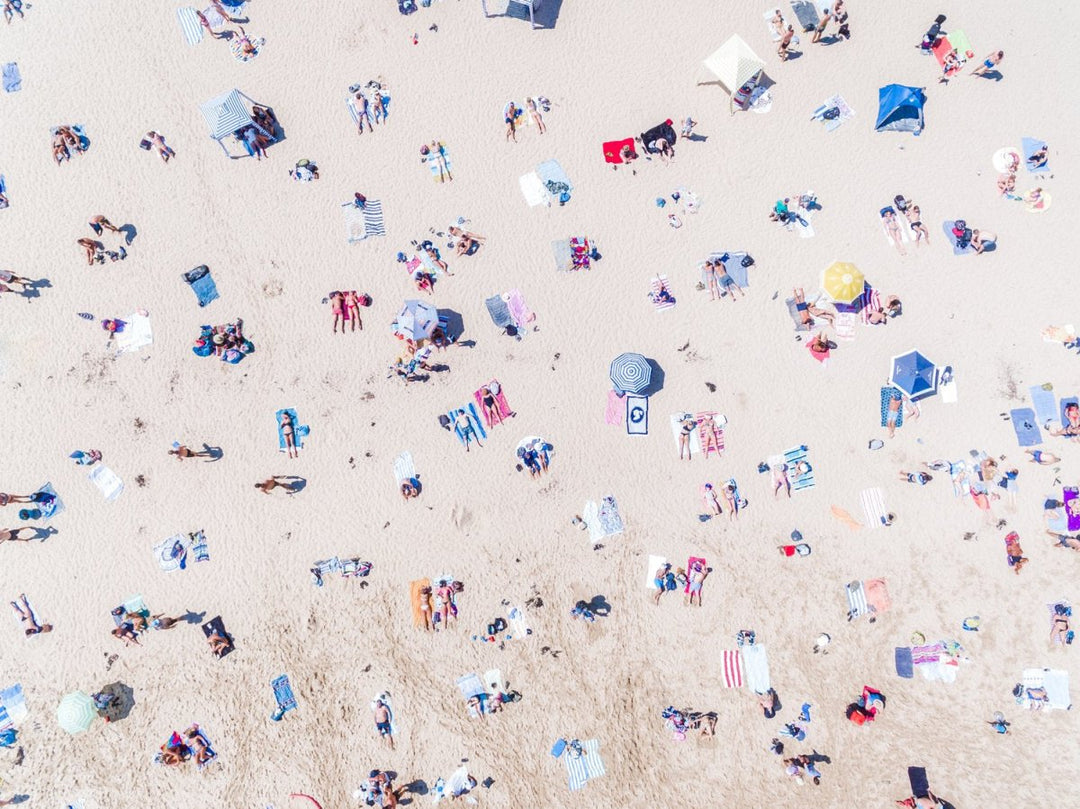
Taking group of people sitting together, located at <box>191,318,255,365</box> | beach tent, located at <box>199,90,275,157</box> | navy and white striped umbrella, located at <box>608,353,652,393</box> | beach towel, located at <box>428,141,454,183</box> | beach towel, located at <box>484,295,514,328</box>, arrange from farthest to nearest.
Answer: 1. beach towel, located at <box>428,141,454,183</box>
2. beach towel, located at <box>484,295,514,328</box>
3. group of people sitting together, located at <box>191,318,255,365</box>
4. beach tent, located at <box>199,90,275,157</box>
5. navy and white striped umbrella, located at <box>608,353,652,393</box>

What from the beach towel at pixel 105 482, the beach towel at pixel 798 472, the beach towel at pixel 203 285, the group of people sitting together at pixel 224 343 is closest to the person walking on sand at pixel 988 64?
the beach towel at pixel 798 472

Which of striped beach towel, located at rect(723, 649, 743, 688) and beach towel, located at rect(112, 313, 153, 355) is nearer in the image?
striped beach towel, located at rect(723, 649, 743, 688)

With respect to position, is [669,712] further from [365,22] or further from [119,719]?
[365,22]

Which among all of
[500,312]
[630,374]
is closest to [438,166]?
[500,312]

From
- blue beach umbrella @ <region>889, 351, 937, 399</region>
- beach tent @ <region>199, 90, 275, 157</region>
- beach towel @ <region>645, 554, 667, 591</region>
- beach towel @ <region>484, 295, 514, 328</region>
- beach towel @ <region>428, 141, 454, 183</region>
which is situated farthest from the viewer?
beach towel @ <region>428, 141, 454, 183</region>

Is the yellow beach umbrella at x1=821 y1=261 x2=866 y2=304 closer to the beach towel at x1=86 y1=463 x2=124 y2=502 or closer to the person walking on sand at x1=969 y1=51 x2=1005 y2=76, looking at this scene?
the person walking on sand at x1=969 y1=51 x2=1005 y2=76

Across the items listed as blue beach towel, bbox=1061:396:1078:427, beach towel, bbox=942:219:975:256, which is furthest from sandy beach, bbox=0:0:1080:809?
blue beach towel, bbox=1061:396:1078:427
